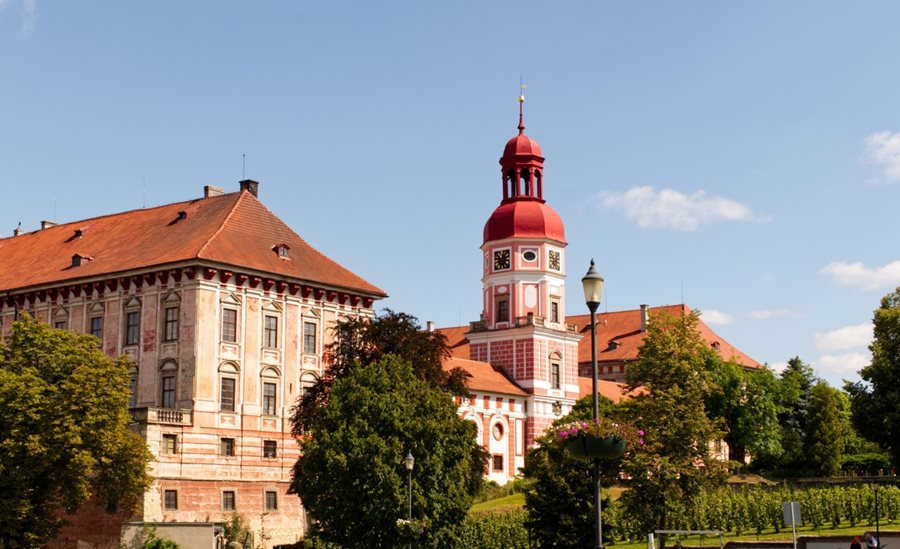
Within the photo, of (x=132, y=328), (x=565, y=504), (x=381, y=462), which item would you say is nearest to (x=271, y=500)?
(x=132, y=328)

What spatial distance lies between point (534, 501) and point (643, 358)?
24.4 feet

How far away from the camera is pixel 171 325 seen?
2360 inches

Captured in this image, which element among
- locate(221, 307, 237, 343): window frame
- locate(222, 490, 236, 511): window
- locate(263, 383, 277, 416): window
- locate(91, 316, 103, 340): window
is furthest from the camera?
locate(91, 316, 103, 340): window

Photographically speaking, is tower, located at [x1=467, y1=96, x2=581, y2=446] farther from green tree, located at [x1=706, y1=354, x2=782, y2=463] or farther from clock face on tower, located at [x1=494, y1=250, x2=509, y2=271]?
green tree, located at [x1=706, y1=354, x2=782, y2=463]

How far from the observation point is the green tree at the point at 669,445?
45.8 m

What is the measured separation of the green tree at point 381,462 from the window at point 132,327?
17018mm

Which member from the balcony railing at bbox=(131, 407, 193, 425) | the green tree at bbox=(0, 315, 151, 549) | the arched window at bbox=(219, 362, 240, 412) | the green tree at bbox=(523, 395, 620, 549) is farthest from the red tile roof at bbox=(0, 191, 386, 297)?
the green tree at bbox=(523, 395, 620, 549)

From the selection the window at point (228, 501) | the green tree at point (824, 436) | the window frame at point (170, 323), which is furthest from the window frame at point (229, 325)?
the green tree at point (824, 436)

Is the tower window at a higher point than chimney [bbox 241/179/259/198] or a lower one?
lower

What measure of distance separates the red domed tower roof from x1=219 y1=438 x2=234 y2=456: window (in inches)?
1449

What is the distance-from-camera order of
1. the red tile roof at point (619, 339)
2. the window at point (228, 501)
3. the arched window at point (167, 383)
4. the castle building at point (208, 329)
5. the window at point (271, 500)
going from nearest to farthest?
the castle building at point (208, 329), the window at point (228, 501), the arched window at point (167, 383), the window at point (271, 500), the red tile roof at point (619, 339)

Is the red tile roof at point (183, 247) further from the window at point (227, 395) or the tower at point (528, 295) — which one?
the tower at point (528, 295)

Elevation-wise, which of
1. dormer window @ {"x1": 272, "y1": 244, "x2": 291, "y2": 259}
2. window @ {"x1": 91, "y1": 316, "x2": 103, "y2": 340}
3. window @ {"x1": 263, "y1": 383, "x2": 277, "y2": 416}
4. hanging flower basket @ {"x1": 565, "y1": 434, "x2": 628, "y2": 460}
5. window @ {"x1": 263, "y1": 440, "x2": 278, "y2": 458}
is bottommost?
hanging flower basket @ {"x1": 565, "y1": 434, "x2": 628, "y2": 460}

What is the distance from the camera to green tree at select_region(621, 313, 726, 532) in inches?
1805
